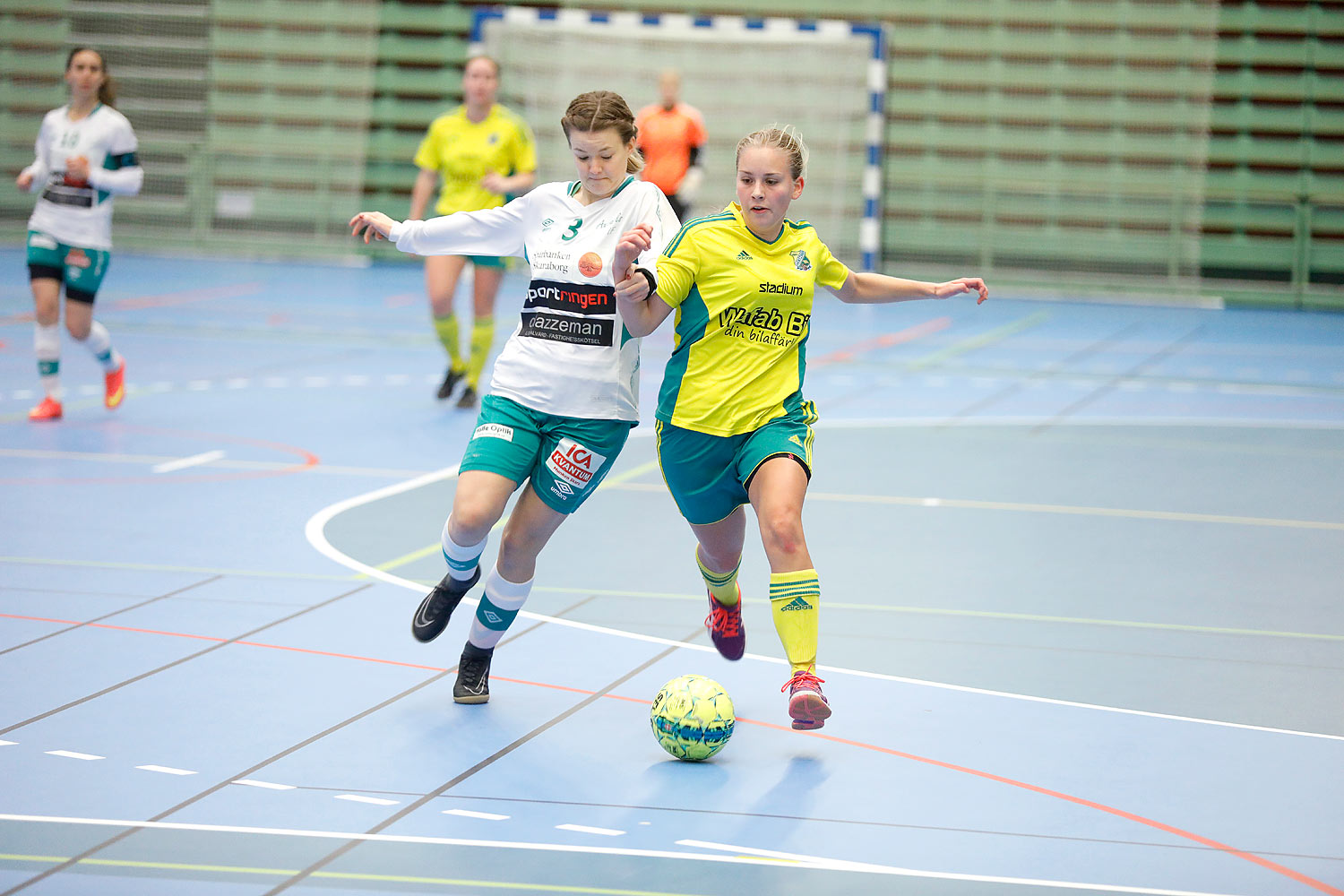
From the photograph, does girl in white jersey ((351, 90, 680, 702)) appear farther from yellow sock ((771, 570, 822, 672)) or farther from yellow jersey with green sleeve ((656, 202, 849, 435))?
yellow sock ((771, 570, 822, 672))

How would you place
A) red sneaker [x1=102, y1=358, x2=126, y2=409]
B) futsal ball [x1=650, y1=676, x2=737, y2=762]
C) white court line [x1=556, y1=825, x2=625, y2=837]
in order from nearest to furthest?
white court line [x1=556, y1=825, x2=625, y2=837]
futsal ball [x1=650, y1=676, x2=737, y2=762]
red sneaker [x1=102, y1=358, x2=126, y2=409]

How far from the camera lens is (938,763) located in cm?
416

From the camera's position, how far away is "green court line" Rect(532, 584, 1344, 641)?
549 centimetres

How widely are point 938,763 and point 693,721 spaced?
28.2 inches

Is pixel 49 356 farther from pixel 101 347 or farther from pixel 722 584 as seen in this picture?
pixel 722 584

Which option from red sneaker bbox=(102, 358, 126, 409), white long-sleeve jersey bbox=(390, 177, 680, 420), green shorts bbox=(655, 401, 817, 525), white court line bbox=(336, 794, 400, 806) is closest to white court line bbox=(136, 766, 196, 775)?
white court line bbox=(336, 794, 400, 806)

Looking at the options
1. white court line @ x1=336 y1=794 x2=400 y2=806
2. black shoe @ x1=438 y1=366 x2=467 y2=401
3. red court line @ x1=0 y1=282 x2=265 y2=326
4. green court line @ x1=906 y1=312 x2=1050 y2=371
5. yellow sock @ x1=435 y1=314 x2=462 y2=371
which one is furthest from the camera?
red court line @ x1=0 y1=282 x2=265 y2=326

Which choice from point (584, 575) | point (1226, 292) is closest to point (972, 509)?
point (584, 575)

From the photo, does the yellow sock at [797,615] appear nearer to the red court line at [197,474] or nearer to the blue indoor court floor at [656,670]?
the blue indoor court floor at [656,670]

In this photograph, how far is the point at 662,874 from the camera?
11.1 ft

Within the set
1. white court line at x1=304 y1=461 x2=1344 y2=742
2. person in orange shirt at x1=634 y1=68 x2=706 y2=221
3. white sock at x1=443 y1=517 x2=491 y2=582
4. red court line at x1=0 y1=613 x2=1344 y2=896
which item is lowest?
red court line at x1=0 y1=613 x2=1344 y2=896

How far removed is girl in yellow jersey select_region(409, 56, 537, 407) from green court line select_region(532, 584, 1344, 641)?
422 cm

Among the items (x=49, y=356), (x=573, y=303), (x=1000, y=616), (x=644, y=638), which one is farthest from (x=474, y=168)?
(x=573, y=303)

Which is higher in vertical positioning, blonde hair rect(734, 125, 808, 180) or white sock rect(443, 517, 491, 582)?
blonde hair rect(734, 125, 808, 180)
